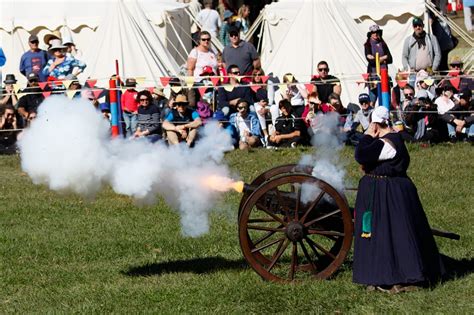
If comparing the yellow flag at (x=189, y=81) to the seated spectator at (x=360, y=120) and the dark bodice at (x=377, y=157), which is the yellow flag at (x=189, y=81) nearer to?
the seated spectator at (x=360, y=120)

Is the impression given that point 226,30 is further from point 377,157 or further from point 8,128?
point 377,157

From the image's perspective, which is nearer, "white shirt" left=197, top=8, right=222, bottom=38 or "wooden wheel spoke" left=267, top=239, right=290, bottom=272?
"wooden wheel spoke" left=267, top=239, right=290, bottom=272

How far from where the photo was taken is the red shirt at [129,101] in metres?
19.0

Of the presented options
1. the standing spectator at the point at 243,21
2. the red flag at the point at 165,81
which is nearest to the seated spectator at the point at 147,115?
the red flag at the point at 165,81

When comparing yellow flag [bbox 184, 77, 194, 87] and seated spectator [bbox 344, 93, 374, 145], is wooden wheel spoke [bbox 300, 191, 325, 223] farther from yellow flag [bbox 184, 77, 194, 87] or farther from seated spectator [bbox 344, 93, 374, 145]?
yellow flag [bbox 184, 77, 194, 87]

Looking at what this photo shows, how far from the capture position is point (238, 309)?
969cm

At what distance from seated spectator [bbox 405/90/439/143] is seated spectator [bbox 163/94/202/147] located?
398 centimetres

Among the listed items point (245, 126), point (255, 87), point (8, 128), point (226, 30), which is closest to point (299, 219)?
point (245, 126)

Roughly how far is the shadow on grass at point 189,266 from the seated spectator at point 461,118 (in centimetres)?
829

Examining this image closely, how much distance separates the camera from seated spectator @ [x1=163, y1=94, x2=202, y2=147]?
54.3 feet

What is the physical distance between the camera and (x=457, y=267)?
36.1 ft

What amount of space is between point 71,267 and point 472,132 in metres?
9.36

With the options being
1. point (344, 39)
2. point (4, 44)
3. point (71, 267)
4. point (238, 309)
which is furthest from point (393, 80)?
point (238, 309)

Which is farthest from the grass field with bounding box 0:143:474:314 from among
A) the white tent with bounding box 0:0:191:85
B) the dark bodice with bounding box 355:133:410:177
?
the white tent with bounding box 0:0:191:85
